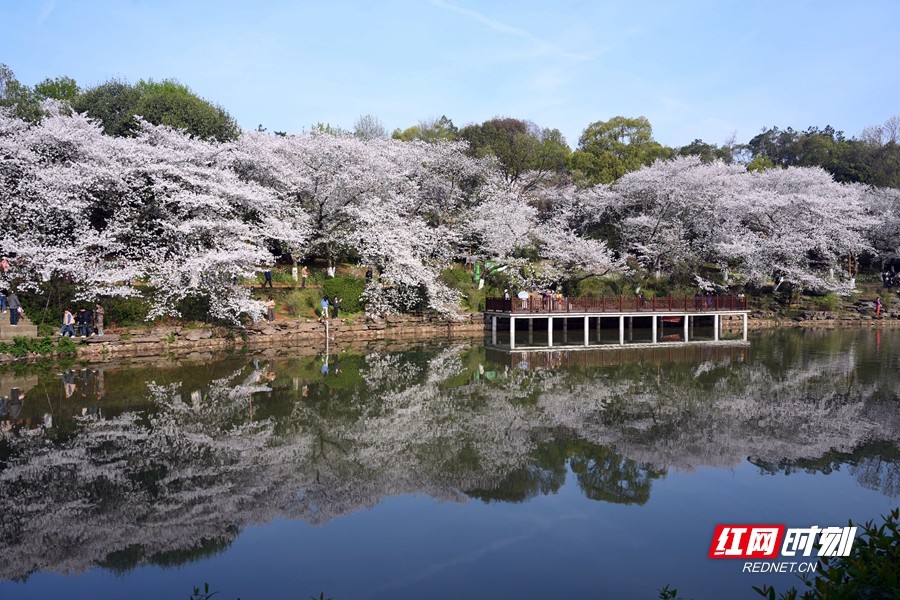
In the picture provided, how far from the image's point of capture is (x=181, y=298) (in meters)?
29.3

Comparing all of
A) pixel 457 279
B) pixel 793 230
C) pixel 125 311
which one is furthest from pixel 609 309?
pixel 125 311

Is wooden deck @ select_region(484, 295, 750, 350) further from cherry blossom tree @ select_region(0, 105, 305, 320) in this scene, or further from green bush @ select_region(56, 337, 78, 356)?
green bush @ select_region(56, 337, 78, 356)

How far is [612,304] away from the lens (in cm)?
Answer: 3597

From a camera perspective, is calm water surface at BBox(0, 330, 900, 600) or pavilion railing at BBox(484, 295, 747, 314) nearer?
calm water surface at BBox(0, 330, 900, 600)

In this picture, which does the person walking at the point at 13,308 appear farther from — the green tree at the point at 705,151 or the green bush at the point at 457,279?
the green tree at the point at 705,151

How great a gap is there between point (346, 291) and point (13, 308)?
1473 centimetres

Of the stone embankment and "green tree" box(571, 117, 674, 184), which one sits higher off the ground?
"green tree" box(571, 117, 674, 184)

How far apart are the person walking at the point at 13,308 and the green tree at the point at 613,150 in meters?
35.1

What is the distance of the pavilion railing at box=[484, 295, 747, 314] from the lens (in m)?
34.7

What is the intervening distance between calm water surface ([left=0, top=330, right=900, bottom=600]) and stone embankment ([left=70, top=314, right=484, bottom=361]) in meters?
4.07

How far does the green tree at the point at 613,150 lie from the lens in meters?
49.8

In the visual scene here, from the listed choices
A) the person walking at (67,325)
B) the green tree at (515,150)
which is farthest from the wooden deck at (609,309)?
the person walking at (67,325)

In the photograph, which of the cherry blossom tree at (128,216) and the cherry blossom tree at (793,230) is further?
the cherry blossom tree at (793,230)

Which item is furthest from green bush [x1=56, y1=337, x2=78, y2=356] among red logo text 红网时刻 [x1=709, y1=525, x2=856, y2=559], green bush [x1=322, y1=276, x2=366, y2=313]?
red logo text 红网时刻 [x1=709, y1=525, x2=856, y2=559]
